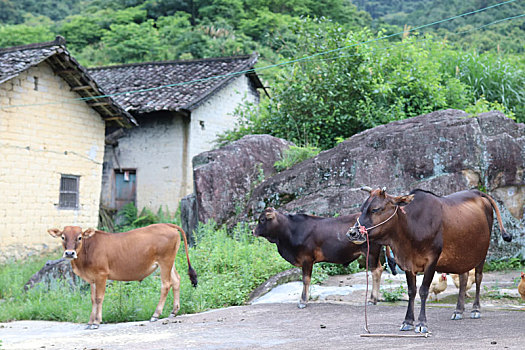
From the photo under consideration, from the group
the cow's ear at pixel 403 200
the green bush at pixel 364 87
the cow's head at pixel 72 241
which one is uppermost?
the green bush at pixel 364 87

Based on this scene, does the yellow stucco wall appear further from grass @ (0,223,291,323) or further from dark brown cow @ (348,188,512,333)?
dark brown cow @ (348,188,512,333)

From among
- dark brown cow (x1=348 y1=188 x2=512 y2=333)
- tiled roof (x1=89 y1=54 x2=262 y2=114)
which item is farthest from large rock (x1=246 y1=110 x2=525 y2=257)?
tiled roof (x1=89 y1=54 x2=262 y2=114)

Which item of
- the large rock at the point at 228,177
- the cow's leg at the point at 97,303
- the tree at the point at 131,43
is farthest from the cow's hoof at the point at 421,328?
the tree at the point at 131,43

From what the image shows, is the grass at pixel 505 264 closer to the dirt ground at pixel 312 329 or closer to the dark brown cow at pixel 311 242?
the dirt ground at pixel 312 329

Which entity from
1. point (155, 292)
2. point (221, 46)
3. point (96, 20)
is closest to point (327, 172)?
point (155, 292)

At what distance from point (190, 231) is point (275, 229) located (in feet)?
16.2

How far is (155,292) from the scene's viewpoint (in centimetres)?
974

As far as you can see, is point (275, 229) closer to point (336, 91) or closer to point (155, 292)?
point (155, 292)

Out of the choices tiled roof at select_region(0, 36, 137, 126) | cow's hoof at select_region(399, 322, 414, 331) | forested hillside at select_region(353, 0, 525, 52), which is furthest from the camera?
forested hillside at select_region(353, 0, 525, 52)

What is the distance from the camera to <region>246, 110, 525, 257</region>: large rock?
10.3m

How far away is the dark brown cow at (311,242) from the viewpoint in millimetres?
8055

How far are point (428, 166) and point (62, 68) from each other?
10196mm

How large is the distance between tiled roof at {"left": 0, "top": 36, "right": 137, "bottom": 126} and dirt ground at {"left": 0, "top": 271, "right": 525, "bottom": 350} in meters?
7.83

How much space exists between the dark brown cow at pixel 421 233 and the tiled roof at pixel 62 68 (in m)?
11.0
